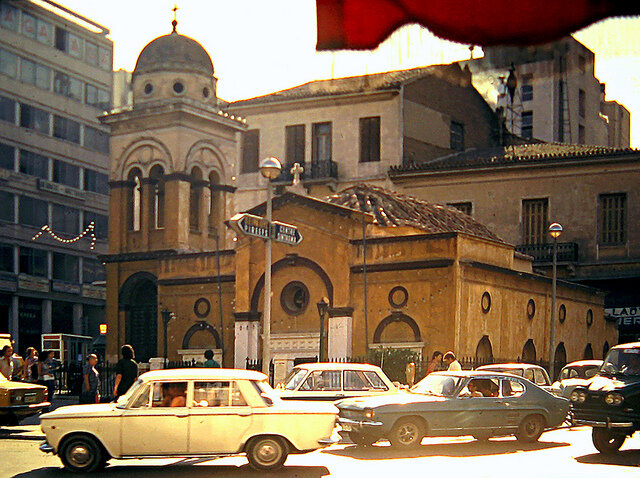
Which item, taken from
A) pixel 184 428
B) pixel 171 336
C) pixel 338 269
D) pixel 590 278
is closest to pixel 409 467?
pixel 184 428

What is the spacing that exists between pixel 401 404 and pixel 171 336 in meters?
21.3

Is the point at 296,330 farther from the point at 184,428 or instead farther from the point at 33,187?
the point at 33,187

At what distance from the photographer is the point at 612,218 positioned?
43438mm

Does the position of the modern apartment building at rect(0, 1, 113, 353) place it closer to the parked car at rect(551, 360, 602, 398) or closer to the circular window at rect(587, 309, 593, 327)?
the circular window at rect(587, 309, 593, 327)

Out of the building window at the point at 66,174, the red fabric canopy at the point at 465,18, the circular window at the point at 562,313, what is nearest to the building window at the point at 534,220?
the circular window at the point at 562,313

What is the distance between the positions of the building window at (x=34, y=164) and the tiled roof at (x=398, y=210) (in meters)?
34.0

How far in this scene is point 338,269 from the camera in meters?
34.1

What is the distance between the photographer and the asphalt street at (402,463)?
15.4 metres

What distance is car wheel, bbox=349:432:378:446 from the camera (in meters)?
18.7

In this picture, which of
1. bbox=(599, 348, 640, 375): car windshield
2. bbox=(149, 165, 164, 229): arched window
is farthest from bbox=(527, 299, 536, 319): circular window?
bbox=(599, 348, 640, 375): car windshield

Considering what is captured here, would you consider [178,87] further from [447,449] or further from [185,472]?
[185,472]

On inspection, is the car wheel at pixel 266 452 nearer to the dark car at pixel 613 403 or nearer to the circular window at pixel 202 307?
the dark car at pixel 613 403

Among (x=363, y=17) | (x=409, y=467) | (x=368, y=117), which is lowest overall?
(x=409, y=467)

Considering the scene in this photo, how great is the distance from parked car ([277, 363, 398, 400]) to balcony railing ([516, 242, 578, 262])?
925 inches
